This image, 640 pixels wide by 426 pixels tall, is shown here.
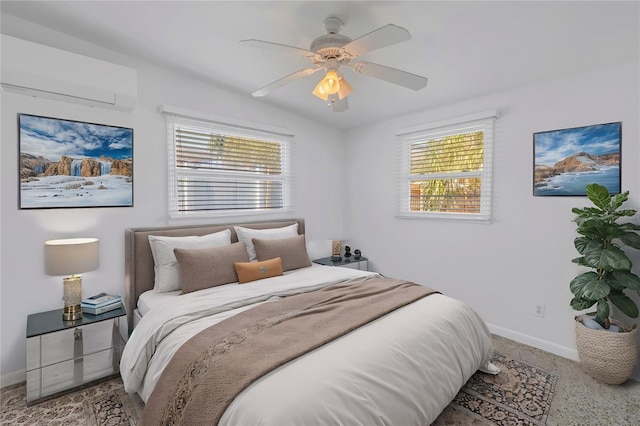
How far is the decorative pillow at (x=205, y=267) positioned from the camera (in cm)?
243

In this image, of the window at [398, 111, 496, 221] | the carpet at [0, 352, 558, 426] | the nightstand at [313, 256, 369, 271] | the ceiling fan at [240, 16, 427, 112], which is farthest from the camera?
the nightstand at [313, 256, 369, 271]

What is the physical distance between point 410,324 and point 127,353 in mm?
1740

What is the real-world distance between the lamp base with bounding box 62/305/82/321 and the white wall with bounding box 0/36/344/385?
0.88 feet

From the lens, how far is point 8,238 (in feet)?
7.08

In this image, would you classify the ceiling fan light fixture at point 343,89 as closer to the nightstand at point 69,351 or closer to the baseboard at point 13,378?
the nightstand at point 69,351

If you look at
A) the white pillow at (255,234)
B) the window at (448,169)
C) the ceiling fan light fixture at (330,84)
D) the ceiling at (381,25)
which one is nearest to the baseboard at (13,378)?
the white pillow at (255,234)

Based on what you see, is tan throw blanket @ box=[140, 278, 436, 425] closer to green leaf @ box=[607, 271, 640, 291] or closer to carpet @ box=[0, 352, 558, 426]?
carpet @ box=[0, 352, 558, 426]

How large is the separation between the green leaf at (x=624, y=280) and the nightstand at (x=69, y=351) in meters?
3.65

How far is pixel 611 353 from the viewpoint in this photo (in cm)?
221

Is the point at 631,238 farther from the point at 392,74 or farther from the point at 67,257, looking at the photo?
the point at 67,257

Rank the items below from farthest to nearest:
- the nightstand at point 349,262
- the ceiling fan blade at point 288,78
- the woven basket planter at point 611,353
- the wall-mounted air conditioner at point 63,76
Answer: the nightstand at point 349,262, the woven basket planter at point 611,353, the ceiling fan blade at point 288,78, the wall-mounted air conditioner at point 63,76

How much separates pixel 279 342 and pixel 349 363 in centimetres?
36

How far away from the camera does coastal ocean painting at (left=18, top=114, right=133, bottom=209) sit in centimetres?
222

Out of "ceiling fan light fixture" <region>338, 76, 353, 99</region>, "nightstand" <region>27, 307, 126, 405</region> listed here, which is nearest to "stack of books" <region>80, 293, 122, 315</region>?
"nightstand" <region>27, 307, 126, 405</region>
